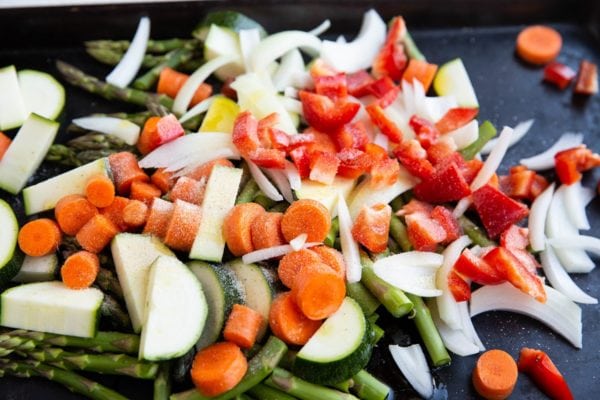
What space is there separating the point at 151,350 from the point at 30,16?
3.08m

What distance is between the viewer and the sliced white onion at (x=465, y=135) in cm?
517

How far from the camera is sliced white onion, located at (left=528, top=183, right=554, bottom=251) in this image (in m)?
4.80

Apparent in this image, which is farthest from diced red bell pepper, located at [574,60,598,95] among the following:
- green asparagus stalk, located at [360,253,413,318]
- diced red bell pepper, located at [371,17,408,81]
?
green asparagus stalk, located at [360,253,413,318]

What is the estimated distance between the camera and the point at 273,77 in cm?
546

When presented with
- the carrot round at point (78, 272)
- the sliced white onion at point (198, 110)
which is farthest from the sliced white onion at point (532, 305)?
the carrot round at point (78, 272)

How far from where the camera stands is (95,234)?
175 inches

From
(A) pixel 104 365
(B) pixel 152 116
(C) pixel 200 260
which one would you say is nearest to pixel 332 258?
(C) pixel 200 260

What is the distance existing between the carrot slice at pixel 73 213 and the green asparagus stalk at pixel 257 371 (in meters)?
1.27

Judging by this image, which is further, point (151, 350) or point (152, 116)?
point (152, 116)

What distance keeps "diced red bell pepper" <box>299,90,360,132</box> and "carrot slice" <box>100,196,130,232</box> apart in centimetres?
140

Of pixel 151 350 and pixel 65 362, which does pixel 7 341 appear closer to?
pixel 65 362

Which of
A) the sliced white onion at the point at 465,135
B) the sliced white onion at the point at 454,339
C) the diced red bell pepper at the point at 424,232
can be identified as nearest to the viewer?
the sliced white onion at the point at 454,339

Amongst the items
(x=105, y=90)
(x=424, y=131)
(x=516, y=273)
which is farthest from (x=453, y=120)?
(x=105, y=90)

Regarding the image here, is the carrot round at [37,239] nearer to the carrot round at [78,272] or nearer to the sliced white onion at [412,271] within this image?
the carrot round at [78,272]
